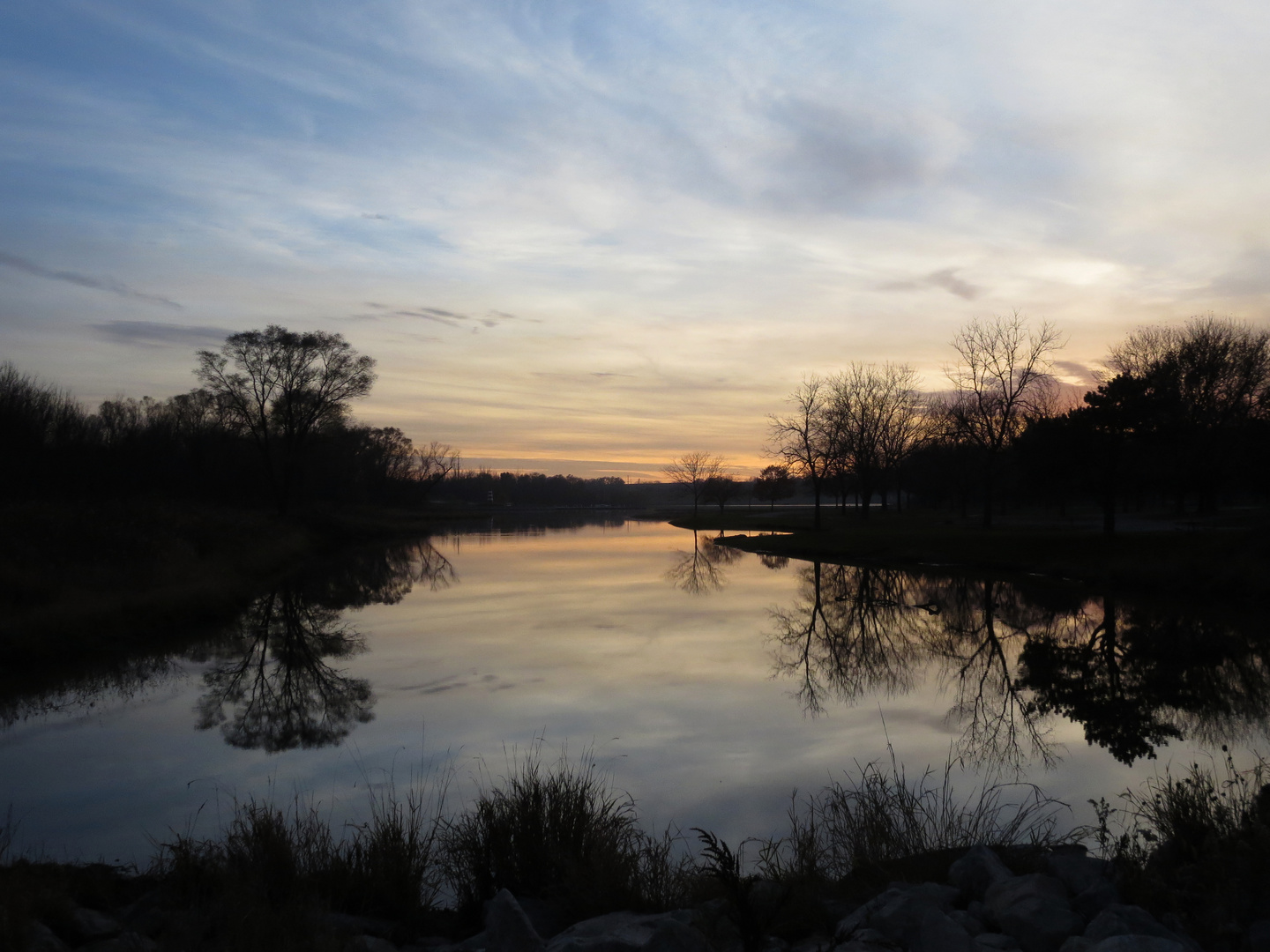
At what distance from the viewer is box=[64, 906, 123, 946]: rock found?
5.11 metres

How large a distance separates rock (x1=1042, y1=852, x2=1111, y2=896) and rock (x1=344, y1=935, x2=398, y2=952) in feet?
13.8

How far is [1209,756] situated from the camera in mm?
9164

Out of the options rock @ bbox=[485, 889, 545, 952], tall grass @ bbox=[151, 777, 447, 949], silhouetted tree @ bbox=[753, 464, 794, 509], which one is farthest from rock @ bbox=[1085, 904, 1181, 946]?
silhouetted tree @ bbox=[753, 464, 794, 509]

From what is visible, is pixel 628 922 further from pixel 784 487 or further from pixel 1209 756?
pixel 784 487

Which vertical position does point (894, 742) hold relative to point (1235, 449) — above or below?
below

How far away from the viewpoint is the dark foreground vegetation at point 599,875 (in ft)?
16.2

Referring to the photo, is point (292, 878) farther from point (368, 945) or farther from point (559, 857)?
point (559, 857)

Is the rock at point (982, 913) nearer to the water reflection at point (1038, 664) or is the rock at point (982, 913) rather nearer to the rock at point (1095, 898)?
the rock at point (1095, 898)

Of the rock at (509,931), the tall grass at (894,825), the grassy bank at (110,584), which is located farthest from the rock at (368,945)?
the grassy bank at (110,584)

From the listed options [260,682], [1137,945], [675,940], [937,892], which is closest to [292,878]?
[675,940]

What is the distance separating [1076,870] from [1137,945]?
1537 millimetres

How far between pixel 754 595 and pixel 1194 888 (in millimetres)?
20253

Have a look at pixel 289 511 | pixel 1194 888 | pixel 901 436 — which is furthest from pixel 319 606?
pixel 901 436

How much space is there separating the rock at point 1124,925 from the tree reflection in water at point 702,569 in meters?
21.4
